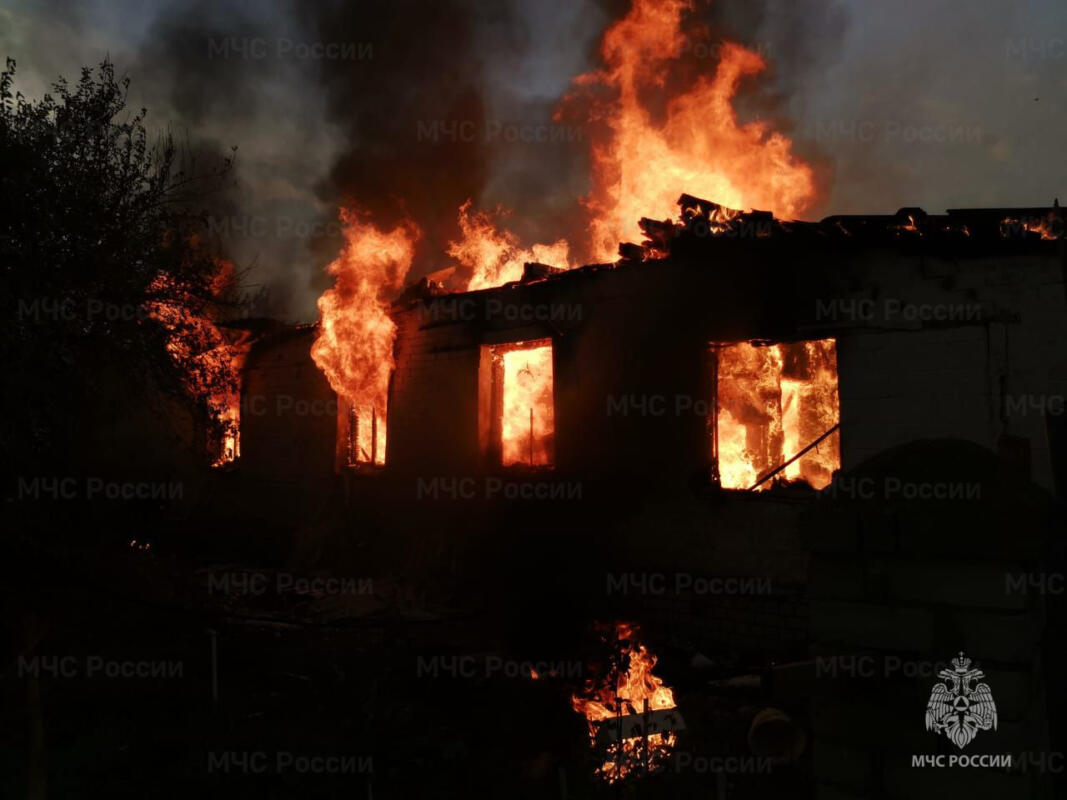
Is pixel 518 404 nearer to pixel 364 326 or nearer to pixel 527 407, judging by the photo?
pixel 527 407

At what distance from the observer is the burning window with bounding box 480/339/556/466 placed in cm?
1116

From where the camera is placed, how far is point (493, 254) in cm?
1403

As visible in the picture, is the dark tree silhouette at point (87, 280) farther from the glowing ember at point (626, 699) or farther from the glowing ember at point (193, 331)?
the glowing ember at point (626, 699)

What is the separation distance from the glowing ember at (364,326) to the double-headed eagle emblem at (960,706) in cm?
1116

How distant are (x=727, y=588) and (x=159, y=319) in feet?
27.4

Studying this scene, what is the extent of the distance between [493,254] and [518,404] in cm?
388

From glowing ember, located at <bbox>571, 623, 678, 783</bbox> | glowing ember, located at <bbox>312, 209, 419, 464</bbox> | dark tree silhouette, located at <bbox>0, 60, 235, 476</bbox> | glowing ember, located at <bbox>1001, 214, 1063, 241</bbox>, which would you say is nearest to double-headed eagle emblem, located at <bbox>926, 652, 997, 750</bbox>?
glowing ember, located at <bbox>571, 623, 678, 783</bbox>

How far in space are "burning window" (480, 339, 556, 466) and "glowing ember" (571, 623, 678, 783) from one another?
356cm

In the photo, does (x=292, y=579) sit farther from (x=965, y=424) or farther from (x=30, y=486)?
(x=965, y=424)

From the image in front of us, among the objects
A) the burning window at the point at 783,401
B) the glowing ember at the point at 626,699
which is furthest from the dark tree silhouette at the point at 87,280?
the burning window at the point at 783,401

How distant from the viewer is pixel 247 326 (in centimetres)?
1576

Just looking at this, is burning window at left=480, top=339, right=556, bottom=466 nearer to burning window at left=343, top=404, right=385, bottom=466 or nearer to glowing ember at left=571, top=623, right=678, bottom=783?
burning window at left=343, top=404, right=385, bottom=466

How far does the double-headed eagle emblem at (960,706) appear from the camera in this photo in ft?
7.20

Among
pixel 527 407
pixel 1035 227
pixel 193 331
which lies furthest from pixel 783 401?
pixel 193 331
